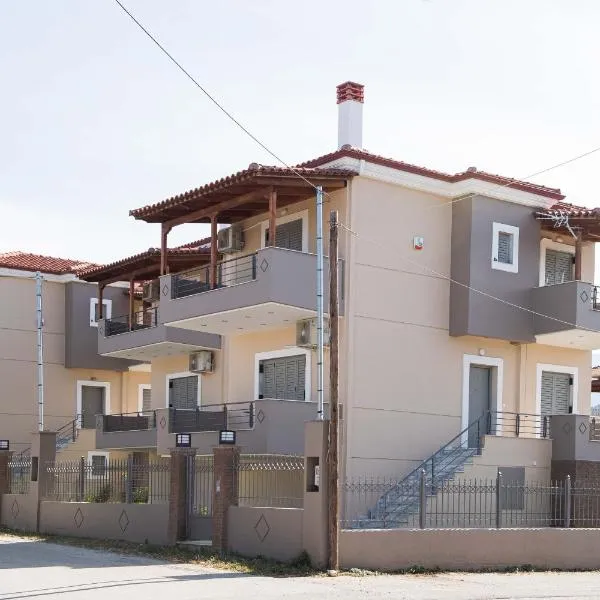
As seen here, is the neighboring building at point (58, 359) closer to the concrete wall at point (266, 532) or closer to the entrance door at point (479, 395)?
the entrance door at point (479, 395)

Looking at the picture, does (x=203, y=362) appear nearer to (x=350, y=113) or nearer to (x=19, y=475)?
(x=19, y=475)

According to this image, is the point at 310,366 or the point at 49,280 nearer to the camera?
the point at 310,366

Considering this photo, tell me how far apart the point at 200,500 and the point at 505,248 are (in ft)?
35.1

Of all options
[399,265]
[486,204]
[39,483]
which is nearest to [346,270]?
[399,265]

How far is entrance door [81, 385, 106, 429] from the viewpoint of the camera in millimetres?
40281

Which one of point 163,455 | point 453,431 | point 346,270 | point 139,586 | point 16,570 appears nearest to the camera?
point 139,586

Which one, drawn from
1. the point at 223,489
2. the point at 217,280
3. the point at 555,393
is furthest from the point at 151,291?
the point at 223,489

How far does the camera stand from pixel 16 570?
1953 cm

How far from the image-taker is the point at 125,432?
33219mm

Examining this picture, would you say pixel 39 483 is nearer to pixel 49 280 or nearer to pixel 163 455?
pixel 163 455

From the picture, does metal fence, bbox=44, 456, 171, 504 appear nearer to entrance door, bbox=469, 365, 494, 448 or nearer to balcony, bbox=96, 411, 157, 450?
balcony, bbox=96, 411, 157, 450

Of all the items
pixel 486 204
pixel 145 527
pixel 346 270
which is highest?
pixel 486 204

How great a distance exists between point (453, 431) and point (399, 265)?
14.9ft

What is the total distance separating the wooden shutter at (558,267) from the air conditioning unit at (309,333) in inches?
277
